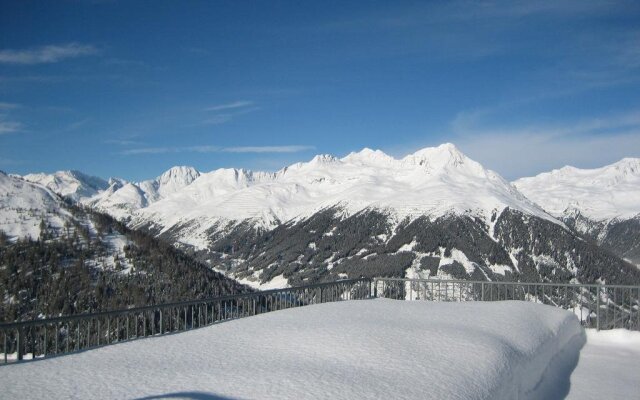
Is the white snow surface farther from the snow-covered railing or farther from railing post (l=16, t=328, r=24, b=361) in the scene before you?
railing post (l=16, t=328, r=24, b=361)

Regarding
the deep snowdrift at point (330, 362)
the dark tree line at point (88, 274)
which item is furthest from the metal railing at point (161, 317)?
the dark tree line at point (88, 274)

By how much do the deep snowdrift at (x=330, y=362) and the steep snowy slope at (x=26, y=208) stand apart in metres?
96.7

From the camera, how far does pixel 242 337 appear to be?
455 inches

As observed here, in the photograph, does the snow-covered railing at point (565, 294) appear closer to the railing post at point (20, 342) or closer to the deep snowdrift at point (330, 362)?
the deep snowdrift at point (330, 362)

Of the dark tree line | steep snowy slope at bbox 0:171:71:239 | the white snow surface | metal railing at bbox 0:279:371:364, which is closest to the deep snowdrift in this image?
the white snow surface

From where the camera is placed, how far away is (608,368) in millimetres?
13000

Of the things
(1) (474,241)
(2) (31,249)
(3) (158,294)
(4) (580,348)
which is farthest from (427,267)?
(4) (580,348)

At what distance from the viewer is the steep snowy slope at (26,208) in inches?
3799

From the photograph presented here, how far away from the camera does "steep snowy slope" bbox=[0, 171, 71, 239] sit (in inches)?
3799

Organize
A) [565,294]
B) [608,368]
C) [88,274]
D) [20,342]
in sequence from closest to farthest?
1. [20,342]
2. [608,368]
3. [565,294]
4. [88,274]

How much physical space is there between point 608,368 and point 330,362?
26.3ft

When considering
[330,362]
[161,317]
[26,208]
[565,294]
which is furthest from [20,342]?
Result: [26,208]

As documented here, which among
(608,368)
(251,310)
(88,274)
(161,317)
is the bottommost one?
(88,274)

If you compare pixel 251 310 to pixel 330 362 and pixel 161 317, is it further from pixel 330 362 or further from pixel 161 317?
pixel 330 362
